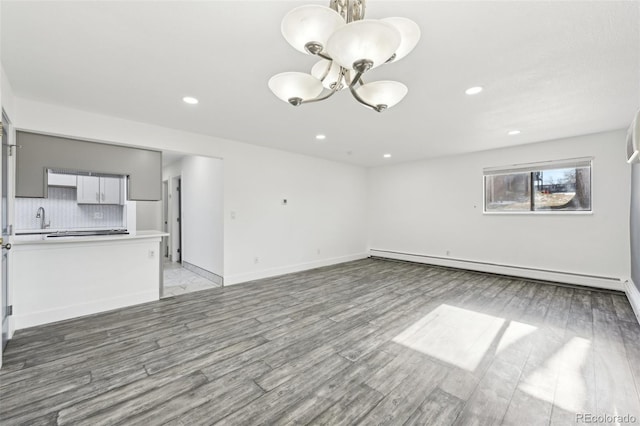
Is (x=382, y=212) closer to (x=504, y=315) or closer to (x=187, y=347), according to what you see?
(x=504, y=315)

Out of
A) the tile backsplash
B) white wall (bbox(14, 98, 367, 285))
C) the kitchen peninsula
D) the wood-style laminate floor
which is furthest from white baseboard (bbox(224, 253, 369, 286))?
the tile backsplash

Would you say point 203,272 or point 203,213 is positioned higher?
point 203,213

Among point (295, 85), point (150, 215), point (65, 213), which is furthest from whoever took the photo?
point (150, 215)

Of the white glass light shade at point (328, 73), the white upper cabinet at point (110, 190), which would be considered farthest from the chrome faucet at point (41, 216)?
the white glass light shade at point (328, 73)

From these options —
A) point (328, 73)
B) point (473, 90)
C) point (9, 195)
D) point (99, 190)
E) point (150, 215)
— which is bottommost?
point (150, 215)

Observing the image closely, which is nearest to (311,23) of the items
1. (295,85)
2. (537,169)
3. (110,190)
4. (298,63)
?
(295,85)

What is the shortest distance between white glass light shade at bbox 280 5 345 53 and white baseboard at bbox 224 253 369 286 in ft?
13.0

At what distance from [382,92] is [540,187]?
4.87 meters

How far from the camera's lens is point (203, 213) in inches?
200

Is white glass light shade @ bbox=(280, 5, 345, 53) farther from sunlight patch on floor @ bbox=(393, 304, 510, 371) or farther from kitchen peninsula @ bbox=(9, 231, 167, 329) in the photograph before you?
kitchen peninsula @ bbox=(9, 231, 167, 329)

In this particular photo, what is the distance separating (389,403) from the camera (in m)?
1.72

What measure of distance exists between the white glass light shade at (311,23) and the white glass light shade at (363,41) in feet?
0.42

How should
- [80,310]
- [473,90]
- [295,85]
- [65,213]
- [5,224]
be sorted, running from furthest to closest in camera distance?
[65,213] → [80,310] → [473,90] → [5,224] → [295,85]

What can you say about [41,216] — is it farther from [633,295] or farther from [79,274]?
[633,295]
